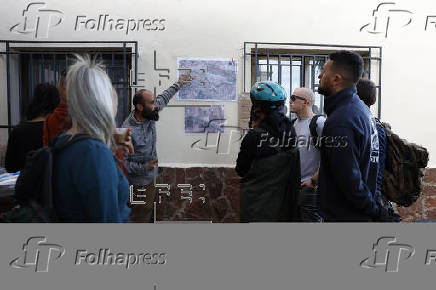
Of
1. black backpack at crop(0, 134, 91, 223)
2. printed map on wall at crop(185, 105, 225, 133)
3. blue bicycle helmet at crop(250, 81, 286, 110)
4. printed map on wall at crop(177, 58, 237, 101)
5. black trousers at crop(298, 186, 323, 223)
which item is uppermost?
printed map on wall at crop(177, 58, 237, 101)

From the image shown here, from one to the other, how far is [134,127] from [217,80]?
752mm

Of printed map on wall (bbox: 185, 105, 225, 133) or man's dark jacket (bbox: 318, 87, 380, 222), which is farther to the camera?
printed map on wall (bbox: 185, 105, 225, 133)

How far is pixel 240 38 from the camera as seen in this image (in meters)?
3.22

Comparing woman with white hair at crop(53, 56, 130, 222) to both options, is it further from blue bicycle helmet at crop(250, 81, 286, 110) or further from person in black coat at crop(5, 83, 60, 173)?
person in black coat at crop(5, 83, 60, 173)

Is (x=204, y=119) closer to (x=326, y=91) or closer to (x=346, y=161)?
(x=326, y=91)

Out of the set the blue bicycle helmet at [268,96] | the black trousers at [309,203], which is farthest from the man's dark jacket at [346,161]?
the black trousers at [309,203]

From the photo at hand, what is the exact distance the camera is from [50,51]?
3.36 metres

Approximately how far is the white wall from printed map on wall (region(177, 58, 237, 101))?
0.20 ft

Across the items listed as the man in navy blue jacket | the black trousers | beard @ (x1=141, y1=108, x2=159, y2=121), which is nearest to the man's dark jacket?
the man in navy blue jacket

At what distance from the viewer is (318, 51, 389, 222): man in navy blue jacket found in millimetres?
1672

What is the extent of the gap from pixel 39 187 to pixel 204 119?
82.3 inches

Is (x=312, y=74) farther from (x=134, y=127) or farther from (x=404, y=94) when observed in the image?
(x=134, y=127)

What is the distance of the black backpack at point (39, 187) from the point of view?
1.18 m

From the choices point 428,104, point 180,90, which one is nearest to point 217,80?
point 180,90
